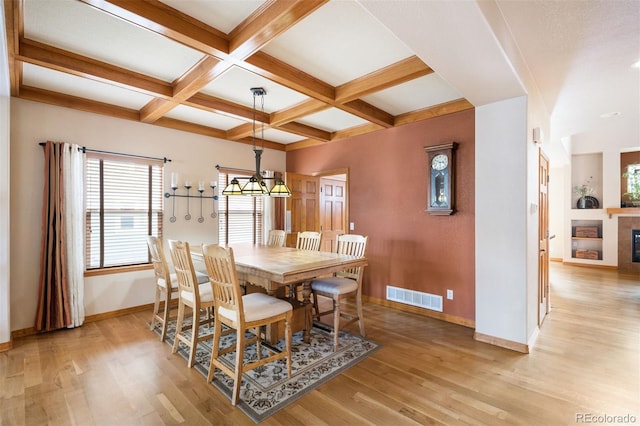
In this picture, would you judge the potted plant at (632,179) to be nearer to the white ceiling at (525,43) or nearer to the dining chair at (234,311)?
the white ceiling at (525,43)

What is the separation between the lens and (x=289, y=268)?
8.32ft

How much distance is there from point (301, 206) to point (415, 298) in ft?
7.38

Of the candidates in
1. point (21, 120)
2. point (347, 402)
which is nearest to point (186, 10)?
point (21, 120)

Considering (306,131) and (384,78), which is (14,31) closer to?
(384,78)

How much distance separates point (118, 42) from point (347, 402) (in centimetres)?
321

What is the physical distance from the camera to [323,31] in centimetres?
221

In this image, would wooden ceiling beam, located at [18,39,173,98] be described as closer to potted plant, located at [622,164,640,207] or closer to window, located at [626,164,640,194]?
window, located at [626,164,640,194]

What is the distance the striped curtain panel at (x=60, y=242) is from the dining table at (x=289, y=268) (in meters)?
1.35

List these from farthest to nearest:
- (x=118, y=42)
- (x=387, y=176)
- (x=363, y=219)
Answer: (x=363, y=219) → (x=387, y=176) → (x=118, y=42)

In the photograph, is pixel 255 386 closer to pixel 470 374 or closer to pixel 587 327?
pixel 470 374

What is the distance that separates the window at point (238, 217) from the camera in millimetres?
4875

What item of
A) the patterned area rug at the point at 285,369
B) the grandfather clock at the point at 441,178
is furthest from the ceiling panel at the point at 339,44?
the patterned area rug at the point at 285,369

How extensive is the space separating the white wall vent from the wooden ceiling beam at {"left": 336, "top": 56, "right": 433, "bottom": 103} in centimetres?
254

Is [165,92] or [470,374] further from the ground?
[165,92]
